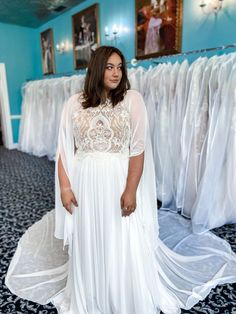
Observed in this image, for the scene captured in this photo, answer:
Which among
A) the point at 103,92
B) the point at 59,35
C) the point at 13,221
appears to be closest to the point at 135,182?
the point at 103,92

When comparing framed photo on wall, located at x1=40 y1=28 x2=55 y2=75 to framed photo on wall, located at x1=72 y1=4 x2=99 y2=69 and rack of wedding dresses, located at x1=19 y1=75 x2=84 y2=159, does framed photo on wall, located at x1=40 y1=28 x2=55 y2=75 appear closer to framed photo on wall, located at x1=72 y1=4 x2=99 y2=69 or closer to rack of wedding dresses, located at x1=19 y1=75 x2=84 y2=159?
rack of wedding dresses, located at x1=19 y1=75 x2=84 y2=159

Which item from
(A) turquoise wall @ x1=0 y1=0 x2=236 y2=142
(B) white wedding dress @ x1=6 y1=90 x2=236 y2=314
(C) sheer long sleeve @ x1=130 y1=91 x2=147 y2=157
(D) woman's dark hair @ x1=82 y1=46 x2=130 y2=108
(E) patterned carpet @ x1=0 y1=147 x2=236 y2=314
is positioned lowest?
(E) patterned carpet @ x1=0 y1=147 x2=236 y2=314

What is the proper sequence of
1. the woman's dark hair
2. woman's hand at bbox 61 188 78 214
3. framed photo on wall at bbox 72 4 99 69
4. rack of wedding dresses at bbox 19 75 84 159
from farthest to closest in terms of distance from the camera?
rack of wedding dresses at bbox 19 75 84 159, framed photo on wall at bbox 72 4 99 69, woman's hand at bbox 61 188 78 214, the woman's dark hair

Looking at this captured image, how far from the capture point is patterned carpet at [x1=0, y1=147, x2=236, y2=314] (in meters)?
1.59

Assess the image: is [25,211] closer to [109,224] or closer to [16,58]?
[109,224]

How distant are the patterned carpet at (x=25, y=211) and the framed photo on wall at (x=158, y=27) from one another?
8.71ft

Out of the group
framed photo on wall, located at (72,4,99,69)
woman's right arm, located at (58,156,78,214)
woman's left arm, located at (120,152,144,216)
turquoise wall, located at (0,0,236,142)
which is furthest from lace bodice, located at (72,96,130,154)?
framed photo on wall, located at (72,4,99,69)

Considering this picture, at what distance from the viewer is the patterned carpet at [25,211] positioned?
5.21ft

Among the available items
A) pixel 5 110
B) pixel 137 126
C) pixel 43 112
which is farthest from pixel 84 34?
pixel 137 126

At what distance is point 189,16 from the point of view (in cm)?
341

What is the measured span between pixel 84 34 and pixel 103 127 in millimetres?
4805

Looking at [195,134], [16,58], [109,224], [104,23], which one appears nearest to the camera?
[109,224]

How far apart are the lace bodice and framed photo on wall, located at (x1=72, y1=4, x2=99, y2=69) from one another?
422 centimetres

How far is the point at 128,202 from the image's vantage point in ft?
4.23
